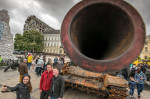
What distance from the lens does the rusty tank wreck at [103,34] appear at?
1.11 metres

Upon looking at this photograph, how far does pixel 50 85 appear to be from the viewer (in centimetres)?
261

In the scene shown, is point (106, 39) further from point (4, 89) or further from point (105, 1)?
point (4, 89)

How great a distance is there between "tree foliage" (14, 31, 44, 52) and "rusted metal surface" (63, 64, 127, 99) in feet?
116

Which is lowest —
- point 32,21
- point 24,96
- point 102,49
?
point 24,96

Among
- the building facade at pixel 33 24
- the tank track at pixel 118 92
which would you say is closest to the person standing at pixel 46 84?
the tank track at pixel 118 92

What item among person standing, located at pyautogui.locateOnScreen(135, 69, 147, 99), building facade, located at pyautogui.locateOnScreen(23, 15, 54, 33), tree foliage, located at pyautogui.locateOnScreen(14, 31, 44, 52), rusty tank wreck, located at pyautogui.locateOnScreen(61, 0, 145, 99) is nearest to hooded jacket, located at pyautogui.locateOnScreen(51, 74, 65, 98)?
rusty tank wreck, located at pyautogui.locateOnScreen(61, 0, 145, 99)

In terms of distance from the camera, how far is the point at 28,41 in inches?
1483

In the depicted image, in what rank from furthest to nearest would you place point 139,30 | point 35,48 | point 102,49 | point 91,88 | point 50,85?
1. point 35,48
2. point 91,88
3. point 50,85
4. point 102,49
5. point 139,30

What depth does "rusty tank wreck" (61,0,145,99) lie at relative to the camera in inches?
43.8

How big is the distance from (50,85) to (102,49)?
171 centimetres

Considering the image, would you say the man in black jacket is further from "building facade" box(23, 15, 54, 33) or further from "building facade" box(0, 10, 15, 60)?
"building facade" box(23, 15, 54, 33)

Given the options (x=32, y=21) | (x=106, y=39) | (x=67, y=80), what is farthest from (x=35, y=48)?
(x=106, y=39)

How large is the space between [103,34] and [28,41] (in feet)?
133

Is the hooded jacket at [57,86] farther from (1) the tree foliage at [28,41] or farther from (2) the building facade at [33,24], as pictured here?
(2) the building facade at [33,24]
